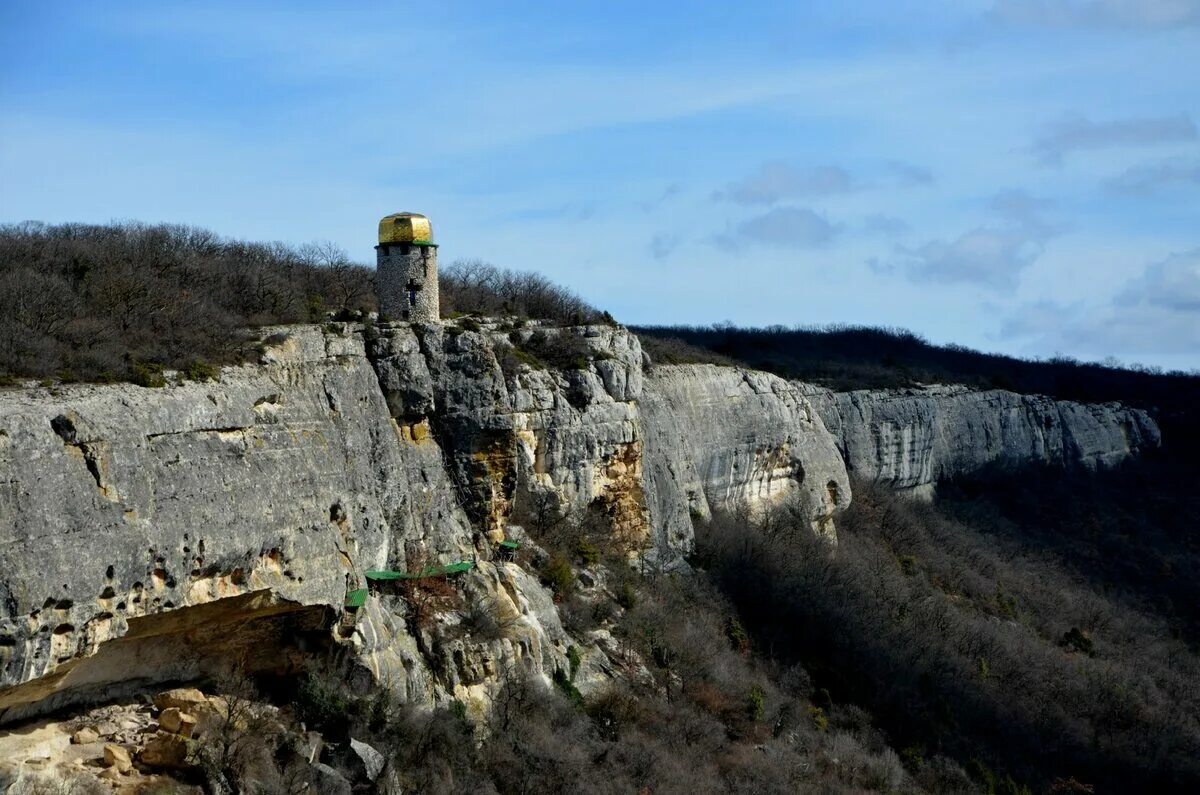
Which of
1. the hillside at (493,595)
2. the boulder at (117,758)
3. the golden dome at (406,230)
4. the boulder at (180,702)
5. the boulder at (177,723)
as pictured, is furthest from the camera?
the golden dome at (406,230)

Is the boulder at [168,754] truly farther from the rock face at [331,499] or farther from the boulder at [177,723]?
the rock face at [331,499]

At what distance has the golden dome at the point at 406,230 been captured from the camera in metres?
30.9

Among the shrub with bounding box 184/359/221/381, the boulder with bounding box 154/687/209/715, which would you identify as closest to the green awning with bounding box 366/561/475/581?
the boulder with bounding box 154/687/209/715

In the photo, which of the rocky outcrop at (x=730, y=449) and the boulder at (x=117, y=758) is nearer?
the boulder at (x=117, y=758)

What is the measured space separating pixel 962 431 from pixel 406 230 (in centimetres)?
4477

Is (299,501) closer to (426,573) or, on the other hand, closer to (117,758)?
(426,573)

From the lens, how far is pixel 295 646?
24.2 m

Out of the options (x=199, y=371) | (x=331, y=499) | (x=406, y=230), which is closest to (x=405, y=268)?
(x=406, y=230)

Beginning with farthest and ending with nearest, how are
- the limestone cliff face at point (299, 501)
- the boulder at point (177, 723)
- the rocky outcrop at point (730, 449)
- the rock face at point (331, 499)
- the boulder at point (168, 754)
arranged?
the rocky outcrop at point (730, 449), the boulder at point (177, 723), the boulder at point (168, 754), the rock face at point (331, 499), the limestone cliff face at point (299, 501)

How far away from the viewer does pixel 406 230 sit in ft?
101

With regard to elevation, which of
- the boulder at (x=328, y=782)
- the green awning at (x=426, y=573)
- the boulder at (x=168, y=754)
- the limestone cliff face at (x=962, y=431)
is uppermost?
the limestone cliff face at (x=962, y=431)

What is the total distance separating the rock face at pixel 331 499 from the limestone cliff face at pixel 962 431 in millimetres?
19019

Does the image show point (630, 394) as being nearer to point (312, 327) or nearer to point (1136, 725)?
point (312, 327)

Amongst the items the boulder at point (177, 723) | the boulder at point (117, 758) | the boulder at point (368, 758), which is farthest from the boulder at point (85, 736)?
the boulder at point (368, 758)
